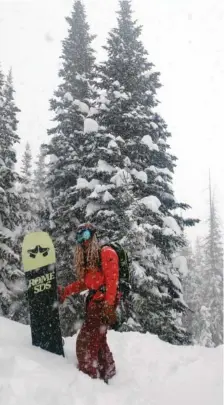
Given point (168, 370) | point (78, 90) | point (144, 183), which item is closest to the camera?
point (168, 370)

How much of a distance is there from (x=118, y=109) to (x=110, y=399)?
451 inches

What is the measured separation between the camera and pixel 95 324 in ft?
19.3

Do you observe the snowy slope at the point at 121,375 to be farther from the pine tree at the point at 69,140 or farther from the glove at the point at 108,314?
the pine tree at the point at 69,140

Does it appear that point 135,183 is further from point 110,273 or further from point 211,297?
point 211,297

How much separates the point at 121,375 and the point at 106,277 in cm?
177

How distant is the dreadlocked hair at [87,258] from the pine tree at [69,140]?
9.95m

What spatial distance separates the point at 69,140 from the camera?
17797 mm

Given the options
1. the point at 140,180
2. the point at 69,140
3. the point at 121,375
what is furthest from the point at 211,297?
the point at 121,375

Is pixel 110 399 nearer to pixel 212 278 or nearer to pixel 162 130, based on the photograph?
pixel 162 130

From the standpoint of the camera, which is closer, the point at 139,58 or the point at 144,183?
the point at 144,183

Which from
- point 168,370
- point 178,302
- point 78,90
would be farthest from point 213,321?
point 168,370

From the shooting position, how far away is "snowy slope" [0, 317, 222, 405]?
4.36 metres

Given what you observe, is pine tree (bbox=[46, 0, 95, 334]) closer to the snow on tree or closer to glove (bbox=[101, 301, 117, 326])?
glove (bbox=[101, 301, 117, 326])

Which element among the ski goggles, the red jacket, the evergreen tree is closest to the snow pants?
the red jacket
